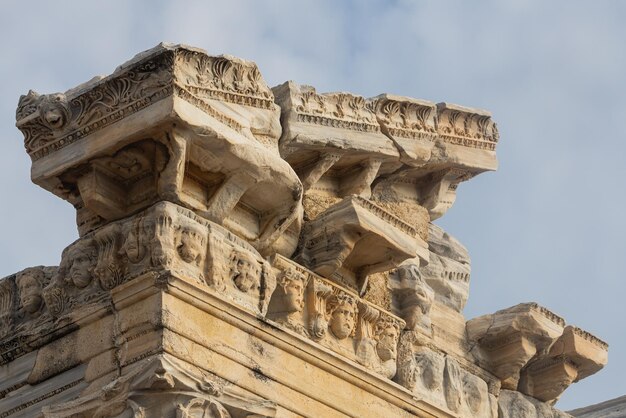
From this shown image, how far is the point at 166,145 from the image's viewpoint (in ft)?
36.4

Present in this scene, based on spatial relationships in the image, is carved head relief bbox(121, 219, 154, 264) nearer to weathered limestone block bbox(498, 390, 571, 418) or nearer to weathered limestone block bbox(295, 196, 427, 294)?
weathered limestone block bbox(295, 196, 427, 294)

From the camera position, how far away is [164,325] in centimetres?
1063

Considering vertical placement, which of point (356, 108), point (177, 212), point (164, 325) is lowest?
point (164, 325)

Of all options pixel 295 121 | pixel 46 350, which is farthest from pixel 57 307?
pixel 295 121

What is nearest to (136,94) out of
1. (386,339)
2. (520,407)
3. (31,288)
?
(31,288)

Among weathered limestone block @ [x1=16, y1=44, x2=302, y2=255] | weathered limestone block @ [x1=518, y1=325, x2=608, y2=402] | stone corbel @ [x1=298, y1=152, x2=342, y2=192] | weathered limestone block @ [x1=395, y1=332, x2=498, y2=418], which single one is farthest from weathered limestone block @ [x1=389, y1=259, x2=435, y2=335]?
weathered limestone block @ [x1=16, y1=44, x2=302, y2=255]

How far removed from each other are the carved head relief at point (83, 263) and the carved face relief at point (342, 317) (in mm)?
1798

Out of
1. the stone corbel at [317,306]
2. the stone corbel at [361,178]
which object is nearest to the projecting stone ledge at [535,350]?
the stone corbel at [361,178]

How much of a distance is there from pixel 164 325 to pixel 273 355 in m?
0.99

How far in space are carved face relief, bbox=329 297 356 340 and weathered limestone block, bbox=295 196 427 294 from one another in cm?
20

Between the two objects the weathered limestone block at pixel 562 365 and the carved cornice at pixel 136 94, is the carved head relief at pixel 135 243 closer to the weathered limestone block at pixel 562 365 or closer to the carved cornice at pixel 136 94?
the carved cornice at pixel 136 94

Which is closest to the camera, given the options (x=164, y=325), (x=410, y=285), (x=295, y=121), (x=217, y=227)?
(x=164, y=325)

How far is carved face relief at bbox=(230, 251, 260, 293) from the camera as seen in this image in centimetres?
1130

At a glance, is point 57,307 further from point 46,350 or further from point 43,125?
point 43,125
